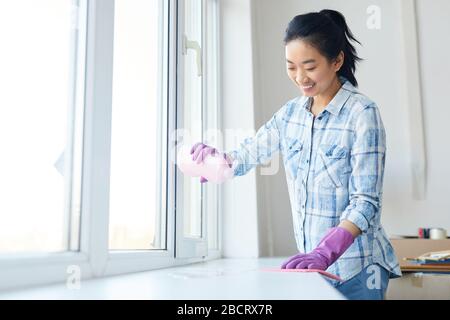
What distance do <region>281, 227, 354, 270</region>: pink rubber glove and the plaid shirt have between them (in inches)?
1.9

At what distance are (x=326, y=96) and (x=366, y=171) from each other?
29 centimetres

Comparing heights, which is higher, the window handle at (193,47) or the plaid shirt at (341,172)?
the window handle at (193,47)

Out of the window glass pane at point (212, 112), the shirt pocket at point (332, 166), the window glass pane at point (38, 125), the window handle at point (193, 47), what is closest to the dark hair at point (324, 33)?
the shirt pocket at point (332, 166)

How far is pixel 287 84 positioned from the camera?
2379 millimetres

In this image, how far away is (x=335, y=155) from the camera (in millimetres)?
1322

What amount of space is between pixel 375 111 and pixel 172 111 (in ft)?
1.86

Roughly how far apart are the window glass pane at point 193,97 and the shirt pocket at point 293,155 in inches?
15.4

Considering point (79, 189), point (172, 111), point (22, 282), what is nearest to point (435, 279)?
point (172, 111)

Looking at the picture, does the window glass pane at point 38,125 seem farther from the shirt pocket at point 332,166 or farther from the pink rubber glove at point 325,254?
the shirt pocket at point 332,166

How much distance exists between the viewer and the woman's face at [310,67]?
134cm

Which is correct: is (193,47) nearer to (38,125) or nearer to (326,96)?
(326,96)

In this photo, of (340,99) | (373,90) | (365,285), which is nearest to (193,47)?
(340,99)
